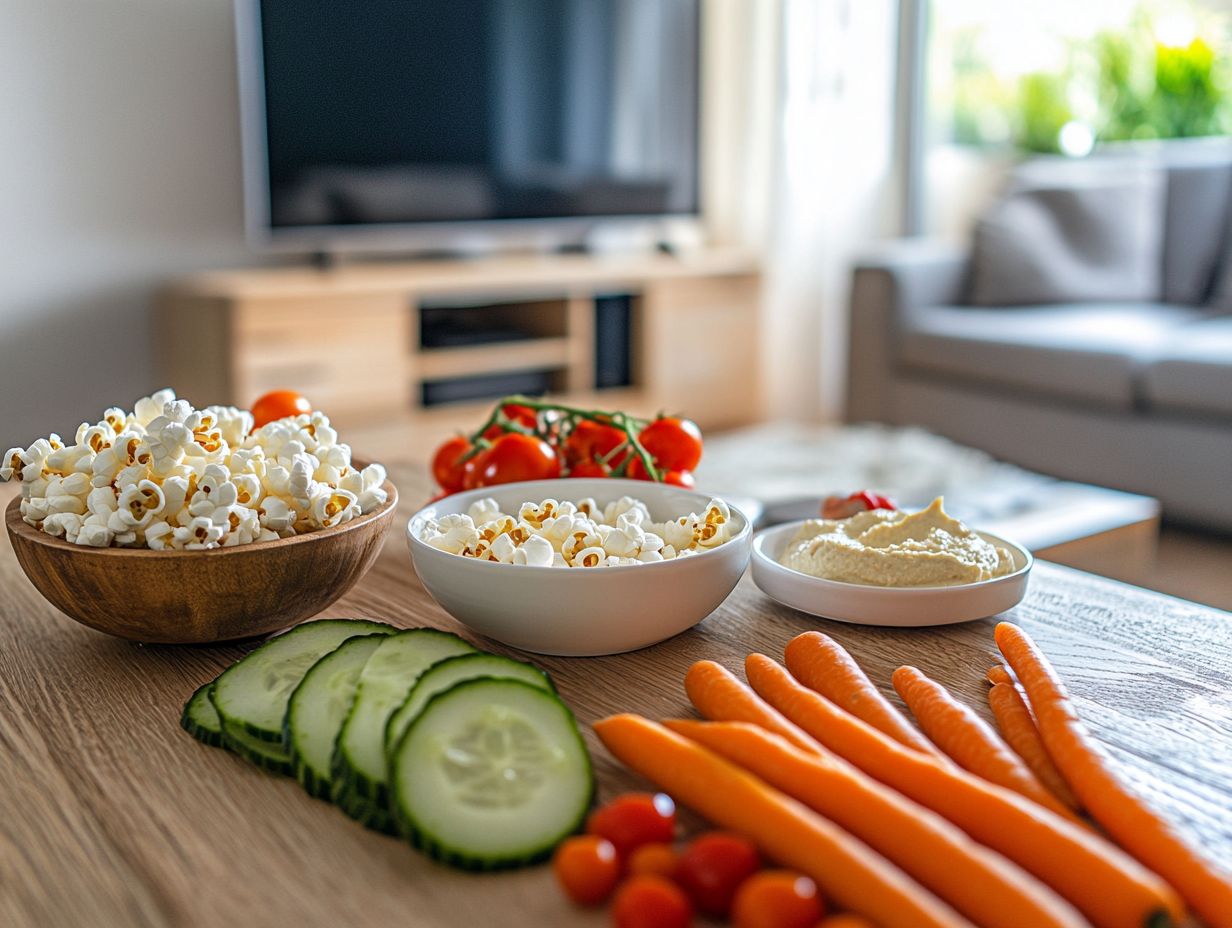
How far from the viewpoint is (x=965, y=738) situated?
762 millimetres

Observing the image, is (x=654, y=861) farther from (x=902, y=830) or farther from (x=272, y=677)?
(x=272, y=677)

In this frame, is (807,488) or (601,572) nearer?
(601,572)

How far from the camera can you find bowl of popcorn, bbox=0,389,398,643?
0.88 meters

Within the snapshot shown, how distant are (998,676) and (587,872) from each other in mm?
401

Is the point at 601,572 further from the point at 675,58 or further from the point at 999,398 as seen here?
the point at 675,58

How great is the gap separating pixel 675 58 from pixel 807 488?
6.22 ft

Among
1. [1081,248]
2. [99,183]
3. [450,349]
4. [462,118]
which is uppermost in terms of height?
[462,118]

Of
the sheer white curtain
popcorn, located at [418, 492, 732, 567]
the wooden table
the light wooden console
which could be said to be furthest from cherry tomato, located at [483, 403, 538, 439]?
the sheer white curtain

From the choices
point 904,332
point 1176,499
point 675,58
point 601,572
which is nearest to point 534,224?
point 675,58

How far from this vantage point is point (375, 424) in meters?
3.53

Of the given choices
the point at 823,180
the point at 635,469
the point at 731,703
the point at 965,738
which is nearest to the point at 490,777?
the point at 731,703

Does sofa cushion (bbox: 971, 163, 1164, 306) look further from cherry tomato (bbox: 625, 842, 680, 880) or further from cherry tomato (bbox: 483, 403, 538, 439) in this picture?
cherry tomato (bbox: 625, 842, 680, 880)

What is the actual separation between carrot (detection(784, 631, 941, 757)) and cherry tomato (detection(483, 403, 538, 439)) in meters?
0.58

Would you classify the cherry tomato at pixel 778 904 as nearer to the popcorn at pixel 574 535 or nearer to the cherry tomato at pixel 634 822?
the cherry tomato at pixel 634 822
